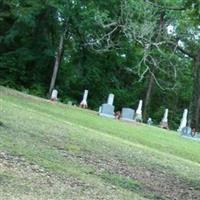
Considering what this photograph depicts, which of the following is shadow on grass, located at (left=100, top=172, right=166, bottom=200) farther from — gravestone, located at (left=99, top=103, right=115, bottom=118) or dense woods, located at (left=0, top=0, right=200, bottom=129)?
dense woods, located at (left=0, top=0, right=200, bottom=129)

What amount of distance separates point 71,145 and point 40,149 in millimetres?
2179

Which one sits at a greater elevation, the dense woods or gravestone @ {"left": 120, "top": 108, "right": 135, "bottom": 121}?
the dense woods

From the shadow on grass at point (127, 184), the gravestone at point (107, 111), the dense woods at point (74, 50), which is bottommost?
the shadow on grass at point (127, 184)

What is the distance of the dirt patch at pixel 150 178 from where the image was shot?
33.8 ft

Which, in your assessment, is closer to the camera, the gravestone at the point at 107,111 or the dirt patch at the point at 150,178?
the dirt patch at the point at 150,178

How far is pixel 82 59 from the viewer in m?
49.2

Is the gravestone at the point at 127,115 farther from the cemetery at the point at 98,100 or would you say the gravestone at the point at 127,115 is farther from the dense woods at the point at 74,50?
the dense woods at the point at 74,50

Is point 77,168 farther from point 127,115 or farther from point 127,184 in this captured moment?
point 127,115

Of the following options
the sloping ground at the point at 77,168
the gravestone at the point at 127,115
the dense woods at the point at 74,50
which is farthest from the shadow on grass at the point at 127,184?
the dense woods at the point at 74,50

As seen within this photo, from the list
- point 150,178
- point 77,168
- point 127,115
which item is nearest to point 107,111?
point 127,115

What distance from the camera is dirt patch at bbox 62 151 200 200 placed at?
33.8 ft

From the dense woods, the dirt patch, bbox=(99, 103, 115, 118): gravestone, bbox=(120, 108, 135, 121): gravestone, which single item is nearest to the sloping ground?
the dirt patch

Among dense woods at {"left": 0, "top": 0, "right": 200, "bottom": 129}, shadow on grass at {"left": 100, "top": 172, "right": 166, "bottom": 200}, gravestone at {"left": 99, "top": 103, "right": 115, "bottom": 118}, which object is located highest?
dense woods at {"left": 0, "top": 0, "right": 200, "bottom": 129}

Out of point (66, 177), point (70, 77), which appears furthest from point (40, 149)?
point (70, 77)
